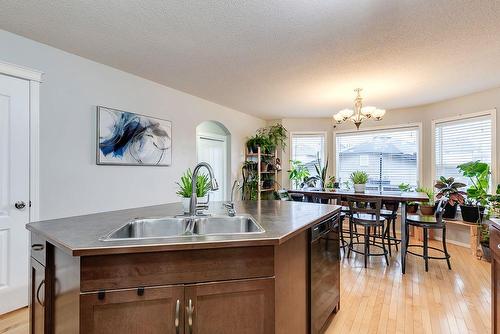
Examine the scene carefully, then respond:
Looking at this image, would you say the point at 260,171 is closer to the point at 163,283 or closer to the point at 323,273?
the point at 323,273

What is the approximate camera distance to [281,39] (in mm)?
2357

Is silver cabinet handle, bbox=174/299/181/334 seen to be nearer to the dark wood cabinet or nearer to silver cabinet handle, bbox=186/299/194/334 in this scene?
silver cabinet handle, bbox=186/299/194/334

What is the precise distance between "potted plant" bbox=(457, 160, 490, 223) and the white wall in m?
4.24

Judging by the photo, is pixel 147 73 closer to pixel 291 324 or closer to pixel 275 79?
pixel 275 79

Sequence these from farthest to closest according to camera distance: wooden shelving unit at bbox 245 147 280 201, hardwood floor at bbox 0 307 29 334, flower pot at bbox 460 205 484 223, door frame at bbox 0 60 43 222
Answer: wooden shelving unit at bbox 245 147 280 201 → flower pot at bbox 460 205 484 223 → door frame at bbox 0 60 43 222 → hardwood floor at bbox 0 307 29 334

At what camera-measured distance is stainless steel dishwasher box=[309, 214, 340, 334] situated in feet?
5.48

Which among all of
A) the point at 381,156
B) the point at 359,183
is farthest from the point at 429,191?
the point at 359,183

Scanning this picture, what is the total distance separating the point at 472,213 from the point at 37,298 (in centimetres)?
508

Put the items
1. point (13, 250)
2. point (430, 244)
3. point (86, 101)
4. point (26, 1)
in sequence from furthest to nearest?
point (430, 244)
point (86, 101)
point (13, 250)
point (26, 1)

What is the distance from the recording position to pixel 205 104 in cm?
446

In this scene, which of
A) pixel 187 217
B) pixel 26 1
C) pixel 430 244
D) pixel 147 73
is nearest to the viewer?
pixel 187 217

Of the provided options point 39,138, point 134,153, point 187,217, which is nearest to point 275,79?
point 134,153

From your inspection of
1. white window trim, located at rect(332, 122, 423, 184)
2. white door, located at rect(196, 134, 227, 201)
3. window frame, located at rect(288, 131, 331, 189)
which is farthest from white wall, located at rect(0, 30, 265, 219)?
white window trim, located at rect(332, 122, 423, 184)

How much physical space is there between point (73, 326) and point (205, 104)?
3.76 metres
